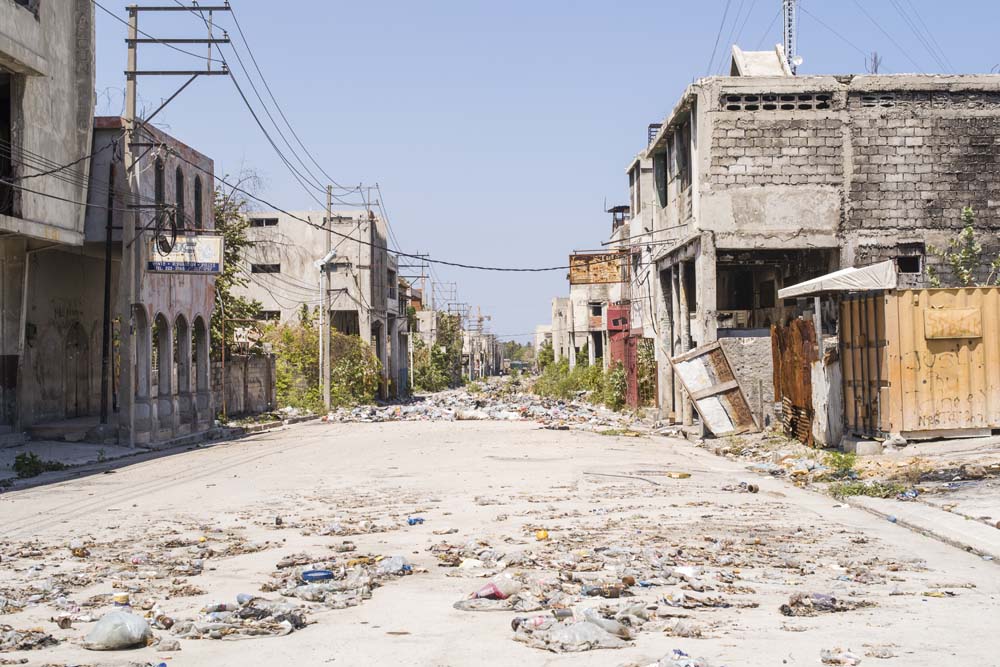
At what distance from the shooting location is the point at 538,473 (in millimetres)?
15953

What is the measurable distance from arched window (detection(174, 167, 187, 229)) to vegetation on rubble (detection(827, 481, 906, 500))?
20.0 m

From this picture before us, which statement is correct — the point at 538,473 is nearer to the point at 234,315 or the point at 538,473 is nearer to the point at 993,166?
the point at 993,166

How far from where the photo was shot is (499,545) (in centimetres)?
929

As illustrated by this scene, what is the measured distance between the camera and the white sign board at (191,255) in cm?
2409

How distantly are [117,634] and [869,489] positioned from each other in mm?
9629

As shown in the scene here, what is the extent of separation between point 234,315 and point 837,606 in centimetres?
3265

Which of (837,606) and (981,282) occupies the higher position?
→ (981,282)

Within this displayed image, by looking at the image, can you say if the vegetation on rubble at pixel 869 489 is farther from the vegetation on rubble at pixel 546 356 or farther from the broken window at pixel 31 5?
the vegetation on rubble at pixel 546 356

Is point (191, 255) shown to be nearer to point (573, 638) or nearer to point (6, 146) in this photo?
point (6, 146)

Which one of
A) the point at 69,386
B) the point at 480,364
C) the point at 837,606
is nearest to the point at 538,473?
the point at 837,606

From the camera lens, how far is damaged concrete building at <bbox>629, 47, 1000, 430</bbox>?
22969mm

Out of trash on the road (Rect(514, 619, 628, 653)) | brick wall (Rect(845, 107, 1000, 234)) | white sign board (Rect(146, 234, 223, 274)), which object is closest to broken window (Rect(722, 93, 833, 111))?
brick wall (Rect(845, 107, 1000, 234))

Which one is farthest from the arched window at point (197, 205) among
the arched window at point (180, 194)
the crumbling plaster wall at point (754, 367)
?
the crumbling plaster wall at point (754, 367)

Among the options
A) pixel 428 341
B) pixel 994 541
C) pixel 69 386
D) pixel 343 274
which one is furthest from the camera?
pixel 428 341
